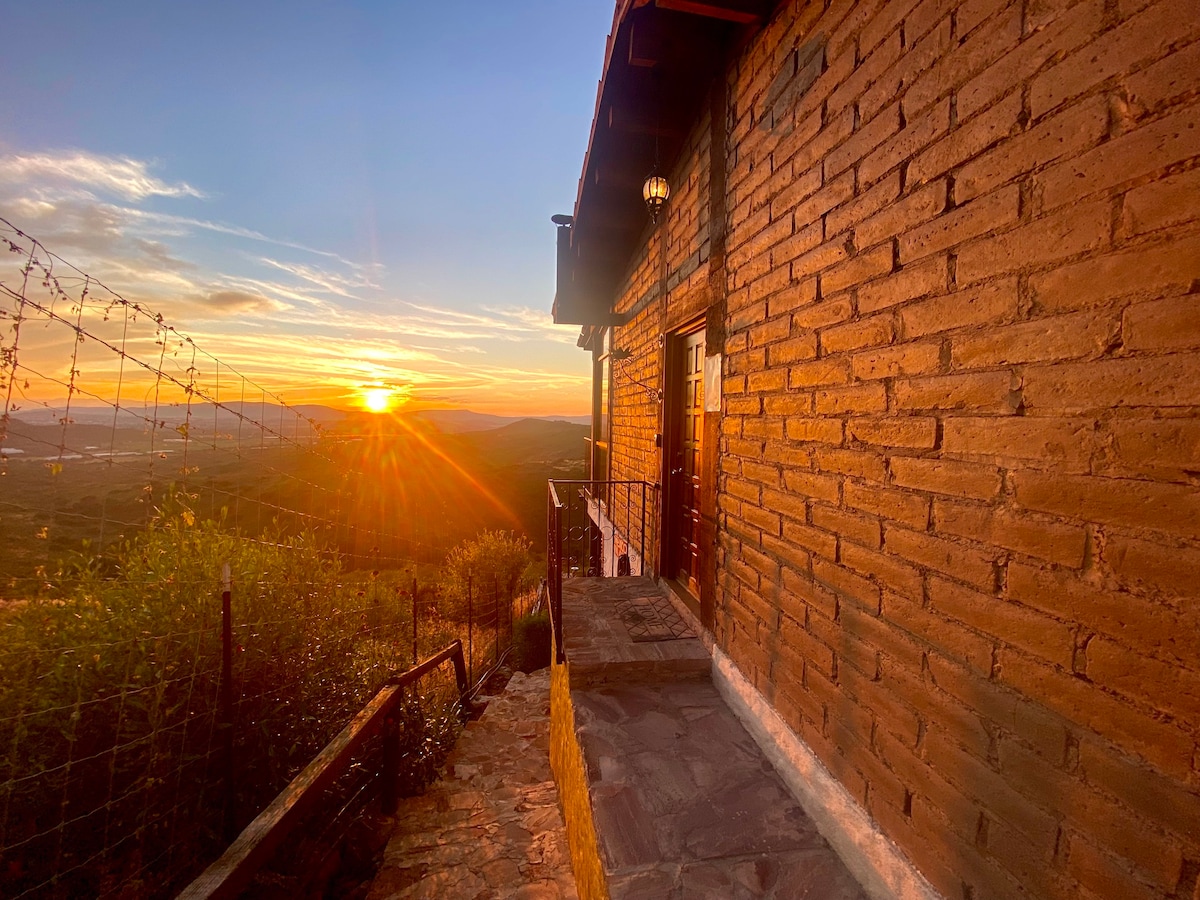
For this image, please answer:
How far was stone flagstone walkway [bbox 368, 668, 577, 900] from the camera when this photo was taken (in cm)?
333

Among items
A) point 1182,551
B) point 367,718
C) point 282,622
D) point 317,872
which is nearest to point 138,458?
point 282,622

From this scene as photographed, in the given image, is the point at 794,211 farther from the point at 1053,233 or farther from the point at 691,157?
the point at 691,157

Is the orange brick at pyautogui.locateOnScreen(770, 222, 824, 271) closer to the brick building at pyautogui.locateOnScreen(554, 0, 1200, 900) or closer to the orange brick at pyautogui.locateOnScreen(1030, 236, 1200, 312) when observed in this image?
the brick building at pyautogui.locateOnScreen(554, 0, 1200, 900)

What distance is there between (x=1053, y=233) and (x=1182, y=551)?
0.72 m

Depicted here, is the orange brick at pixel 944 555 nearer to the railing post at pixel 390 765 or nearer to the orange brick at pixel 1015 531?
the orange brick at pixel 1015 531

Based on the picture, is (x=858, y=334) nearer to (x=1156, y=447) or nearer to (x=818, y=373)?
(x=818, y=373)

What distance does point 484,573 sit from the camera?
13.2 m

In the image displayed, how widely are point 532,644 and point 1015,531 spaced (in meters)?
8.49

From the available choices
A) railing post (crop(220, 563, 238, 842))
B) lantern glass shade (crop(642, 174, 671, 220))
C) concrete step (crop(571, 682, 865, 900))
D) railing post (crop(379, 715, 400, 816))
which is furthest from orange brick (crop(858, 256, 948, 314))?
railing post (crop(379, 715, 400, 816))

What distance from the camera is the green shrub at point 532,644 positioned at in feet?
28.5

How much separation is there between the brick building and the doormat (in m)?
0.88

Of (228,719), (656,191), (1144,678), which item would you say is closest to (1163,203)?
(1144,678)

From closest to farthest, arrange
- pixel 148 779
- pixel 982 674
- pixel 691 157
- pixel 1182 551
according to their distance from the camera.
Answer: pixel 1182 551, pixel 982 674, pixel 148 779, pixel 691 157

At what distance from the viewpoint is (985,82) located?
135 cm
